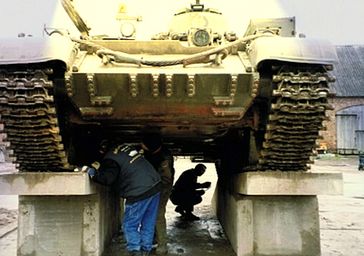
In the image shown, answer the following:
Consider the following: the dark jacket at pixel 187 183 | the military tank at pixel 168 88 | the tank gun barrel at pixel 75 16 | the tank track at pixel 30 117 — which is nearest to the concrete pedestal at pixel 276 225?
the military tank at pixel 168 88

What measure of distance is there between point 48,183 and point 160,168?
136cm

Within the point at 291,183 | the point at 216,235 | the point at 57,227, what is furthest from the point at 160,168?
the point at 216,235

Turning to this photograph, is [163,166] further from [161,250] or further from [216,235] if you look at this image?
[216,235]

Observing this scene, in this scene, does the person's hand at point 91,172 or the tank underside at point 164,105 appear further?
the person's hand at point 91,172

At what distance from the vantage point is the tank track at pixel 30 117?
4.15 metres

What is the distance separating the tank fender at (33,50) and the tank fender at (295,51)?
4.70ft

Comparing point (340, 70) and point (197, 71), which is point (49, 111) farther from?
point (340, 70)

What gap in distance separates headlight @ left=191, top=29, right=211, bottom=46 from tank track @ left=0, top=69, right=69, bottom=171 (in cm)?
135

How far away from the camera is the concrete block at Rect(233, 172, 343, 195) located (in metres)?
5.04

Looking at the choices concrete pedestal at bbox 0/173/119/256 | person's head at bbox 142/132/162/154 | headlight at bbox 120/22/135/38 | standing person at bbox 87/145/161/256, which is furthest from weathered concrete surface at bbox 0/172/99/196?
headlight at bbox 120/22/135/38

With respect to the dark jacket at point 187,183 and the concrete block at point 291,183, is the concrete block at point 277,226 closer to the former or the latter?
the concrete block at point 291,183

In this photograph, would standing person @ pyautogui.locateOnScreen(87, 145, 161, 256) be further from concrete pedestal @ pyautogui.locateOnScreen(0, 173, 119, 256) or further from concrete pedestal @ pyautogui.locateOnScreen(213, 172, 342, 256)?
concrete pedestal @ pyautogui.locateOnScreen(213, 172, 342, 256)

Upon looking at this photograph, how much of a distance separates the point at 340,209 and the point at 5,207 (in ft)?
19.1

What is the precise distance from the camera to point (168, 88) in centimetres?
434
